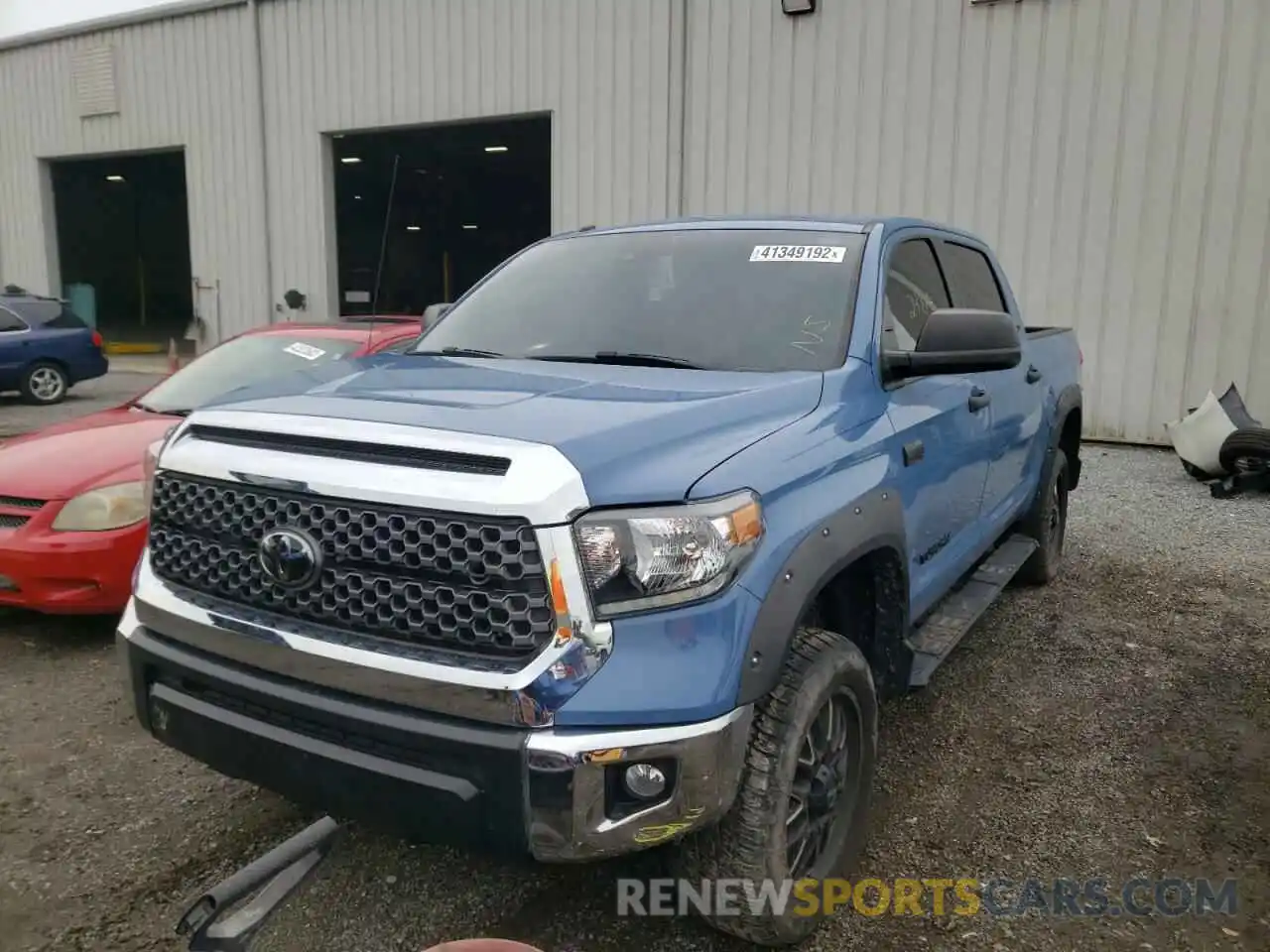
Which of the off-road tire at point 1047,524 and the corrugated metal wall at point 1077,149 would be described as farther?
the corrugated metal wall at point 1077,149

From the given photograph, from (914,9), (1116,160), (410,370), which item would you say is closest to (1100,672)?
(410,370)

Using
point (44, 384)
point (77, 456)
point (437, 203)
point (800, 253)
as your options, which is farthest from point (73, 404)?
point (437, 203)

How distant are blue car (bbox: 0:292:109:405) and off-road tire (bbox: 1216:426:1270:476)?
13854 millimetres

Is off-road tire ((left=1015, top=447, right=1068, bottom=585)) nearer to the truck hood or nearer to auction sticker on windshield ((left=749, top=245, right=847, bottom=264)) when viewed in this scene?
auction sticker on windshield ((left=749, top=245, right=847, bottom=264))

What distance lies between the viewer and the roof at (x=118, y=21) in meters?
15.6

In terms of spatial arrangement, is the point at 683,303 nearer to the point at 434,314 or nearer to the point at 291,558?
the point at 434,314

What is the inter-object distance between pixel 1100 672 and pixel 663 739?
3071mm

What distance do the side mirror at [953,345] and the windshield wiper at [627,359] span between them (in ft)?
2.01

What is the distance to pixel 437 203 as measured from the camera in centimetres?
3000

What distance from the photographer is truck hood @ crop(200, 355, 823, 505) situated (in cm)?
206

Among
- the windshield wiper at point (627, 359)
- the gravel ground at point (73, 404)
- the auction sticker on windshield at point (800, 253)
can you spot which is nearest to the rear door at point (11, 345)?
the gravel ground at point (73, 404)

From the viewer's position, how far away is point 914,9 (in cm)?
1022

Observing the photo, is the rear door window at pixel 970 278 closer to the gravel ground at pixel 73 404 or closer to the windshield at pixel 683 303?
the windshield at pixel 683 303

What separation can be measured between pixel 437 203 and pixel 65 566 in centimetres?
2743
